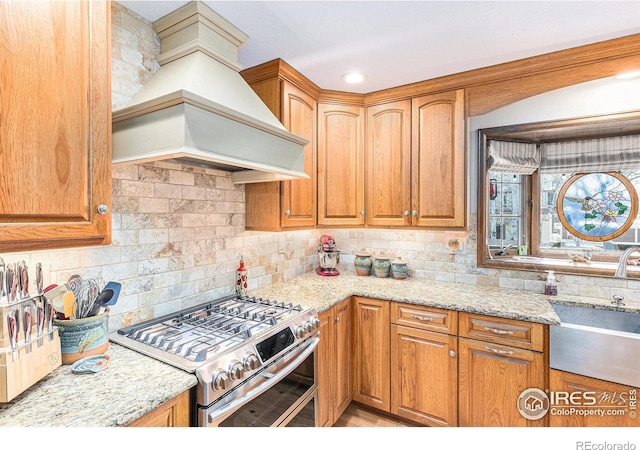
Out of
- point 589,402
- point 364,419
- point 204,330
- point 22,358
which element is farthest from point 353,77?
point 364,419

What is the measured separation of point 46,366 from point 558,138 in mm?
3062

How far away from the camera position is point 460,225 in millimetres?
2105

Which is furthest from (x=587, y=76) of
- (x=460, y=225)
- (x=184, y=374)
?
(x=184, y=374)

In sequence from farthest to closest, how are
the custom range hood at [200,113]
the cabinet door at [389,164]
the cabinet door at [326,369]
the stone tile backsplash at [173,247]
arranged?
the cabinet door at [389,164], the cabinet door at [326,369], the stone tile backsplash at [173,247], the custom range hood at [200,113]

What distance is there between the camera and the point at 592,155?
2.05m

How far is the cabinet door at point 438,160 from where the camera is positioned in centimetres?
212

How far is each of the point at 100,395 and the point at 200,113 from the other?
1.00 m

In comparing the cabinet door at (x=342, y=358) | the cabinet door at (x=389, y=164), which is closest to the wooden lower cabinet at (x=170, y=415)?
the cabinet door at (x=342, y=358)

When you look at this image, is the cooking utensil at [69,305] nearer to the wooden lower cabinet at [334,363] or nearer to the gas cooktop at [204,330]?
the gas cooktop at [204,330]

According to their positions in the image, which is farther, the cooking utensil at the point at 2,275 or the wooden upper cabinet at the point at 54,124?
the cooking utensil at the point at 2,275

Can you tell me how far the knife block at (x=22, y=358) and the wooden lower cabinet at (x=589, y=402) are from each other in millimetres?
2284

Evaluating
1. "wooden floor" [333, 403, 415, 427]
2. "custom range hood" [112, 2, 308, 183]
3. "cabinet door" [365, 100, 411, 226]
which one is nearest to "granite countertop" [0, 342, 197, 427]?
"custom range hood" [112, 2, 308, 183]

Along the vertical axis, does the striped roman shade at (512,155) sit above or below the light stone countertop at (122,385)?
above
